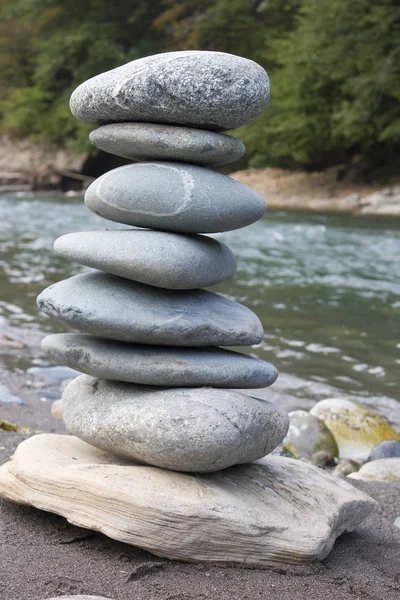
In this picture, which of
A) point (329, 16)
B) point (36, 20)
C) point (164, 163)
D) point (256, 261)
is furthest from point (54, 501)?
point (36, 20)

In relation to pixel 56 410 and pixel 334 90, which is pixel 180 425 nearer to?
pixel 56 410

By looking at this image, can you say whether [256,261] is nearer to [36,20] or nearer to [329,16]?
[329,16]

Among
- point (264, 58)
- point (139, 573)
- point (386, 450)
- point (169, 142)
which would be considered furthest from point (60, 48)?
point (139, 573)

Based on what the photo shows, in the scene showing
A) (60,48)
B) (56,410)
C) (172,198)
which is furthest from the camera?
(60,48)

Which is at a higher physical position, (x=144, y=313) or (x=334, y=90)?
(x=144, y=313)

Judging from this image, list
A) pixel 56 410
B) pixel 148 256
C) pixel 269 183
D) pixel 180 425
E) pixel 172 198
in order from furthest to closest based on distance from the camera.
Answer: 1. pixel 269 183
2. pixel 56 410
3. pixel 172 198
4. pixel 148 256
5. pixel 180 425

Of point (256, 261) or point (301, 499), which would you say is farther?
point (256, 261)

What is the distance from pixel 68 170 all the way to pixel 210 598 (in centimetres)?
3924

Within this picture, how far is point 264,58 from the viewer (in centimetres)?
3769

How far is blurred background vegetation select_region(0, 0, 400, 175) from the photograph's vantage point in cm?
2919

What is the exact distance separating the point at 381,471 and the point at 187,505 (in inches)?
104

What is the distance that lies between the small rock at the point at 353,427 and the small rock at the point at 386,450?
0.24m

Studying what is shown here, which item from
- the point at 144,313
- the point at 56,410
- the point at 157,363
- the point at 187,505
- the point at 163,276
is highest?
the point at 163,276

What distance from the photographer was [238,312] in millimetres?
4004
